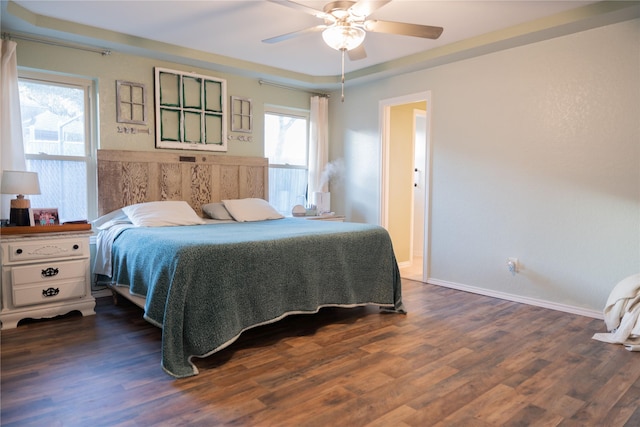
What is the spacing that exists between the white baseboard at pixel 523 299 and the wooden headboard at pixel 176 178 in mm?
2351

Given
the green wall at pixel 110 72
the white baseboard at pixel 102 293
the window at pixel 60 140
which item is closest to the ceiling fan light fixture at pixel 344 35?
the green wall at pixel 110 72

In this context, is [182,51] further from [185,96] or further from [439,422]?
[439,422]

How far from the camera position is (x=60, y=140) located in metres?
3.78

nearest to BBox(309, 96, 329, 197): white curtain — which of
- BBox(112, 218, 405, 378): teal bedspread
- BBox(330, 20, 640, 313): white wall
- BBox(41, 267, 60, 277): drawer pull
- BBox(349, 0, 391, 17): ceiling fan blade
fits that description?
BBox(330, 20, 640, 313): white wall

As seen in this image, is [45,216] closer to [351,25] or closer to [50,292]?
[50,292]

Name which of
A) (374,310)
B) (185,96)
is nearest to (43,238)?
(185,96)

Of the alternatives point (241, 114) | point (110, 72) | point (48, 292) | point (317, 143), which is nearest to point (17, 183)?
point (48, 292)

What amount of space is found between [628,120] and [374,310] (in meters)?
2.49

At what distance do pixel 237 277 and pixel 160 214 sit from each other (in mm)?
1482

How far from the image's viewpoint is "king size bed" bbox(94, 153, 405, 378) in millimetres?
2357

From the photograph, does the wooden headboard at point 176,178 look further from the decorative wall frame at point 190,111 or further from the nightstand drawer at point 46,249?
the nightstand drawer at point 46,249

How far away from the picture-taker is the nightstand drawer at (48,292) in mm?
3018

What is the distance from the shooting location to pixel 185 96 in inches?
175

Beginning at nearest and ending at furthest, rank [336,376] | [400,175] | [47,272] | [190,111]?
[336,376]
[47,272]
[190,111]
[400,175]
